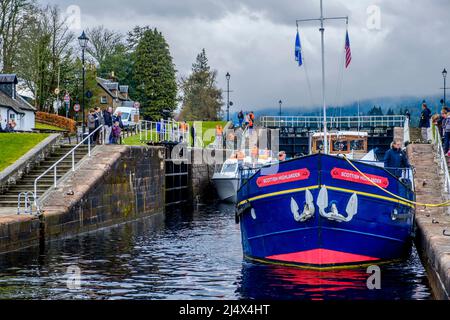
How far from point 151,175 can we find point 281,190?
55.6 ft

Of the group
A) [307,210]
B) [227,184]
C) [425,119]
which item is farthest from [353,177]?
[227,184]

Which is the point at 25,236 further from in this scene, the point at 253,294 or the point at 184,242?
the point at 253,294

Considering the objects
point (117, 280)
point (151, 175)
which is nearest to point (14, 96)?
point (151, 175)

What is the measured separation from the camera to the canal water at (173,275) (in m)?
14.2

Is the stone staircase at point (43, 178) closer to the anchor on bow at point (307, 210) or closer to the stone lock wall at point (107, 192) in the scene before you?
the stone lock wall at point (107, 192)

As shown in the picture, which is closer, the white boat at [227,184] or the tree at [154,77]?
the white boat at [227,184]

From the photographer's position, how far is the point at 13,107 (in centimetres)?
5462

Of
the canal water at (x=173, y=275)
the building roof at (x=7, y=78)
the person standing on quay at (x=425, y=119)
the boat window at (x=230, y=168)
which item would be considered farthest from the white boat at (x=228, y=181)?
the building roof at (x=7, y=78)

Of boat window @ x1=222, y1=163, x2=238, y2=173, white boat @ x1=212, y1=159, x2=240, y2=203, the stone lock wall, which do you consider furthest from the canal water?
boat window @ x1=222, y1=163, x2=238, y2=173

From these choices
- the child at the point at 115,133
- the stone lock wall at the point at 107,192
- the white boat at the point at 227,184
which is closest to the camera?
the stone lock wall at the point at 107,192

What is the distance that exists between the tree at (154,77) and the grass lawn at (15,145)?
55.7 meters

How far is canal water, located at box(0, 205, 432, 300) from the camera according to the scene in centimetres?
1425

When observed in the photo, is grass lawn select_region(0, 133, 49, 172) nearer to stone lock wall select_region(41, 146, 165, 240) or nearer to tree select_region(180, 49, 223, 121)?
stone lock wall select_region(41, 146, 165, 240)
